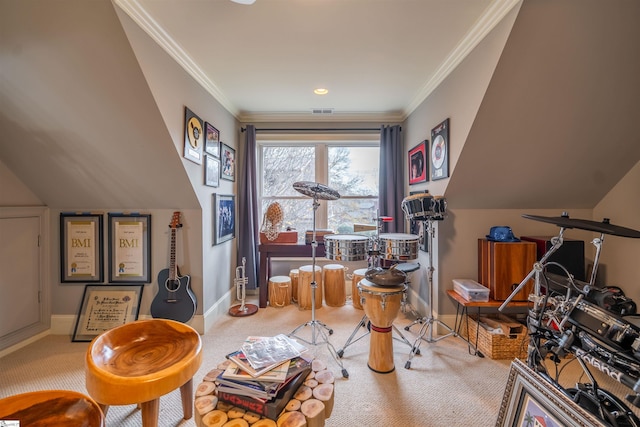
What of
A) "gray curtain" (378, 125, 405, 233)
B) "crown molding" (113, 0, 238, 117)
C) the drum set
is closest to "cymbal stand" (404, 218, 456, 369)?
the drum set

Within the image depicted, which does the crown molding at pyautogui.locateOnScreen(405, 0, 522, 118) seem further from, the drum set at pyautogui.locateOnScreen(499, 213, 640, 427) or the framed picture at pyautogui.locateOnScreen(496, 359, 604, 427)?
the framed picture at pyautogui.locateOnScreen(496, 359, 604, 427)

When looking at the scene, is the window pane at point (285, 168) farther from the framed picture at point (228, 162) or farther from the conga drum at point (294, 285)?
the conga drum at point (294, 285)

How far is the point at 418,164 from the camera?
296 centimetres

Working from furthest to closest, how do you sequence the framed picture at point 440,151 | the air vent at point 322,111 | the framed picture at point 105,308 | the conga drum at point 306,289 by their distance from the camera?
the air vent at point 322,111 < the conga drum at point 306,289 < the framed picture at point 105,308 < the framed picture at point 440,151

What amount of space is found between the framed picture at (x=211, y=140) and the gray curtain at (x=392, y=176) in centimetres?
200

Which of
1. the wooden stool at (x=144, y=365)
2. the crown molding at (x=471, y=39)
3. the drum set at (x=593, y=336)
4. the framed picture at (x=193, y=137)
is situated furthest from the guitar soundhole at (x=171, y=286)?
the crown molding at (x=471, y=39)

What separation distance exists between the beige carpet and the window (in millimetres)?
1534

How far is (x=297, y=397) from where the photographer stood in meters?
1.08

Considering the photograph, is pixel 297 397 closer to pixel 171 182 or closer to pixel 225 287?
pixel 171 182

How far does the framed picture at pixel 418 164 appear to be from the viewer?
279cm

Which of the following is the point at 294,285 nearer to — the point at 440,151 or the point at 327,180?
the point at 327,180

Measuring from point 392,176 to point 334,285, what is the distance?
1.56m

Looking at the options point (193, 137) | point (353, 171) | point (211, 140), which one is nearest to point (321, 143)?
point (353, 171)

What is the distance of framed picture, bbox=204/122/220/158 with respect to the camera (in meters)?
2.57
